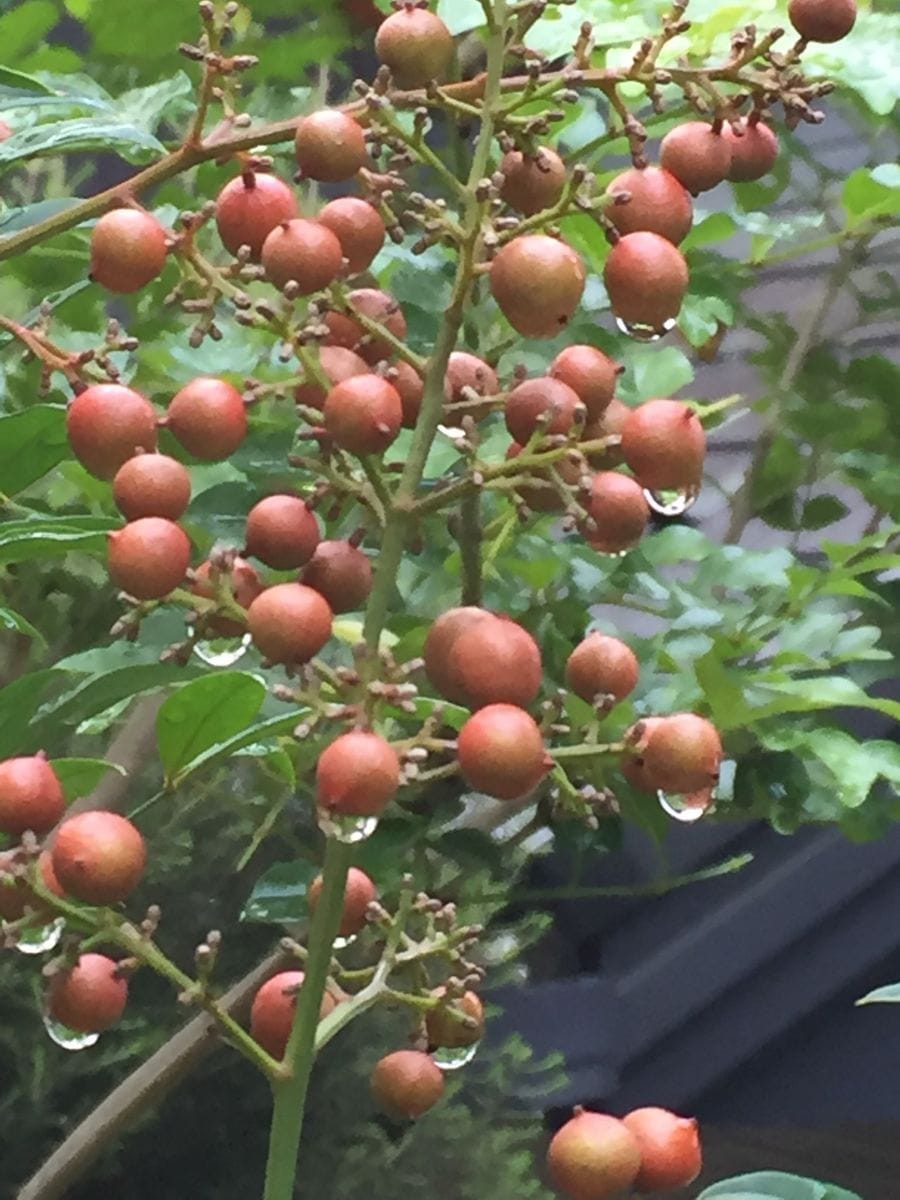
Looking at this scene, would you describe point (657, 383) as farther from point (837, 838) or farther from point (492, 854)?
point (837, 838)

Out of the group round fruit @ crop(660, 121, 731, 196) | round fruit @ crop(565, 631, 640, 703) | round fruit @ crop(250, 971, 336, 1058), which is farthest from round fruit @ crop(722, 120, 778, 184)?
round fruit @ crop(250, 971, 336, 1058)

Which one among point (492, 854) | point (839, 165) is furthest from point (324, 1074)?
point (839, 165)

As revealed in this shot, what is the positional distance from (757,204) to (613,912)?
62cm

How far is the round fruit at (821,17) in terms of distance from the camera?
14.0 inches

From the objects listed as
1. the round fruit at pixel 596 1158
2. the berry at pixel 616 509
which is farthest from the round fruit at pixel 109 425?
the round fruit at pixel 596 1158

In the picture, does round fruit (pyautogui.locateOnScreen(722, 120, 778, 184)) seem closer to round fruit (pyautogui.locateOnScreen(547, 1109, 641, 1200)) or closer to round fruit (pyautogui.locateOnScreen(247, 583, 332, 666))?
round fruit (pyautogui.locateOnScreen(247, 583, 332, 666))

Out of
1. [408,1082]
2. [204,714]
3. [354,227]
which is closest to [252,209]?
[354,227]

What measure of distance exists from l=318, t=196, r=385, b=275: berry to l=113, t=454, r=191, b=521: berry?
6 centimetres

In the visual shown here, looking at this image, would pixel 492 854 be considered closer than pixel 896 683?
Yes

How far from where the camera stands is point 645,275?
32 centimetres

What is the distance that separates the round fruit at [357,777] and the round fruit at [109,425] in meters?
0.10

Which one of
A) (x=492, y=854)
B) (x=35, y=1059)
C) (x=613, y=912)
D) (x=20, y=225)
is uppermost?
(x=20, y=225)

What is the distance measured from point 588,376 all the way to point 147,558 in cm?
11

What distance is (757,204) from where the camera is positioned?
0.70 meters
